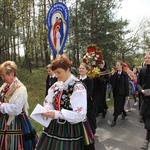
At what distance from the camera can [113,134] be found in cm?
543

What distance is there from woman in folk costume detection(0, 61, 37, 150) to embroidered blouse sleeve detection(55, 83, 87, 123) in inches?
41.0

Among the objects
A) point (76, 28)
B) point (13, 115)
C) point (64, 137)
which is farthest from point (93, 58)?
point (76, 28)

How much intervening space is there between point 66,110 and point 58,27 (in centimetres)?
281

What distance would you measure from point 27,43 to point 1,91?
10.1 metres

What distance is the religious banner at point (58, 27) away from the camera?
4.71 m

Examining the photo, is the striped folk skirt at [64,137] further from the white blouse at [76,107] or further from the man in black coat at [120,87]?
the man in black coat at [120,87]

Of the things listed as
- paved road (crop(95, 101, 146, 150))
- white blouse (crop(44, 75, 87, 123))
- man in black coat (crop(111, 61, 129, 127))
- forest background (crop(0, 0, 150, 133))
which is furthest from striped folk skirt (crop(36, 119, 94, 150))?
forest background (crop(0, 0, 150, 133))

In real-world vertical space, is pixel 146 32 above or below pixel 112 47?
above

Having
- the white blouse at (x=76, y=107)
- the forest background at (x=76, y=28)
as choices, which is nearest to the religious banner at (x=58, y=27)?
the white blouse at (x=76, y=107)

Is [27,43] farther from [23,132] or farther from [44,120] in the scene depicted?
[44,120]

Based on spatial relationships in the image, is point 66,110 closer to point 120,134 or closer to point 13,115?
point 13,115

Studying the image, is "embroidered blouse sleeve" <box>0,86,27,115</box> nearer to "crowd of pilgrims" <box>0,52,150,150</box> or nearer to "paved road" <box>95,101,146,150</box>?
"crowd of pilgrims" <box>0,52,150,150</box>

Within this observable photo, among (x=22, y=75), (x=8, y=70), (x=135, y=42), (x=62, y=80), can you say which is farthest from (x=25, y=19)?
(x=135, y=42)

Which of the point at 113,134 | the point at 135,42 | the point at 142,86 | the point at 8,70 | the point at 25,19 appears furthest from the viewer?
the point at 135,42
